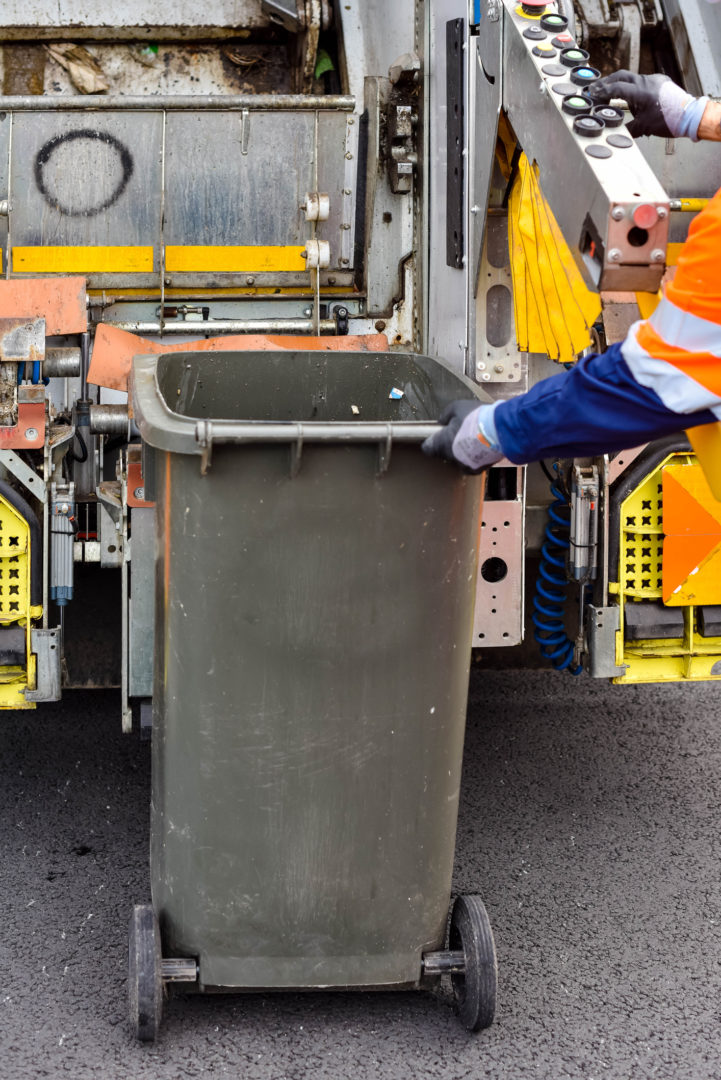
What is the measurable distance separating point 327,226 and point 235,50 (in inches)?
36.2

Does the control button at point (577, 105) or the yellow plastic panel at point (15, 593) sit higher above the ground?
the control button at point (577, 105)

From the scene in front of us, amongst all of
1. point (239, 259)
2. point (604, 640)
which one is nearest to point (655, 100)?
point (604, 640)

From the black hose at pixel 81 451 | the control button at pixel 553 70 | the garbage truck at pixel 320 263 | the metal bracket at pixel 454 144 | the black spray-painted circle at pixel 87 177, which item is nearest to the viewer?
the control button at pixel 553 70

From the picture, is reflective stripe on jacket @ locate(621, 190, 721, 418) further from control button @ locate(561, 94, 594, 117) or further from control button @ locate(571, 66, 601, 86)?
control button @ locate(571, 66, 601, 86)

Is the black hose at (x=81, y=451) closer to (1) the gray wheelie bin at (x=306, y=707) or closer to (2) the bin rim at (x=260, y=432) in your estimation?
(1) the gray wheelie bin at (x=306, y=707)

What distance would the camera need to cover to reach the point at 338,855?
2.43 metres

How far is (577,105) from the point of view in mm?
2457

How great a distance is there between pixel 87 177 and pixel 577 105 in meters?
1.82

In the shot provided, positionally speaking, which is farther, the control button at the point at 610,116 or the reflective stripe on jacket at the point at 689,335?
the control button at the point at 610,116

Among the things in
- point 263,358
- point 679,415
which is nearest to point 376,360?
point 263,358

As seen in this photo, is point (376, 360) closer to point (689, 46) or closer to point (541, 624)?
point (541, 624)

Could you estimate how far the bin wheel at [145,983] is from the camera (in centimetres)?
242

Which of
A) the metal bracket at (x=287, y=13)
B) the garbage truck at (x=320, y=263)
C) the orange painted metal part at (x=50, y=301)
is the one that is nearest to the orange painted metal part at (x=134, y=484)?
the garbage truck at (x=320, y=263)

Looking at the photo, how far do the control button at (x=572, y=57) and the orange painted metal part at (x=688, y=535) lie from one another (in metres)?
1.02
